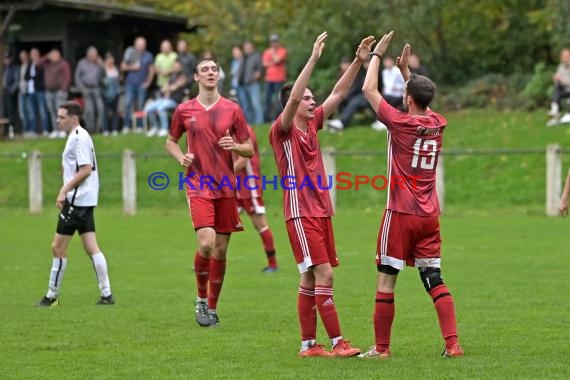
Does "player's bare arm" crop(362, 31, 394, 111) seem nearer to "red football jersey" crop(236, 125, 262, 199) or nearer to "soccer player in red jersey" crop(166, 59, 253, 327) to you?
"soccer player in red jersey" crop(166, 59, 253, 327)

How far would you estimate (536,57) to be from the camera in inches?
1518

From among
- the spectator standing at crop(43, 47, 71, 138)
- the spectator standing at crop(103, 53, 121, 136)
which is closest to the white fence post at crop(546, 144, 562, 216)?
the spectator standing at crop(103, 53, 121, 136)

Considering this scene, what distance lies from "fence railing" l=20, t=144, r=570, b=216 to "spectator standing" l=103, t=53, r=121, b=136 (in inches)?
260

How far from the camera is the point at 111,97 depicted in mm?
35812

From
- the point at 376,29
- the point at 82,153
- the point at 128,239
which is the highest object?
the point at 376,29

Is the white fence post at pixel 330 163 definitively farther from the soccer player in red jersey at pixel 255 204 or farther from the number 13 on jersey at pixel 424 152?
the number 13 on jersey at pixel 424 152

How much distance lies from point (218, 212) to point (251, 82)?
71.1 feet

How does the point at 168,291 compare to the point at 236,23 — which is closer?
the point at 168,291

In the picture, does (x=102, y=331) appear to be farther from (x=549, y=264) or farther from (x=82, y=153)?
(x=549, y=264)

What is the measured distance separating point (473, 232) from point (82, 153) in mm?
10670

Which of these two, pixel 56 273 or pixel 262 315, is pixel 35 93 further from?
pixel 262 315

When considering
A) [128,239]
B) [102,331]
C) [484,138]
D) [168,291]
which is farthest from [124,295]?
[484,138]

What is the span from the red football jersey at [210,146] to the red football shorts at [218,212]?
0.06 metres

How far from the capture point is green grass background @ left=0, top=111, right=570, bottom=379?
31.5ft
